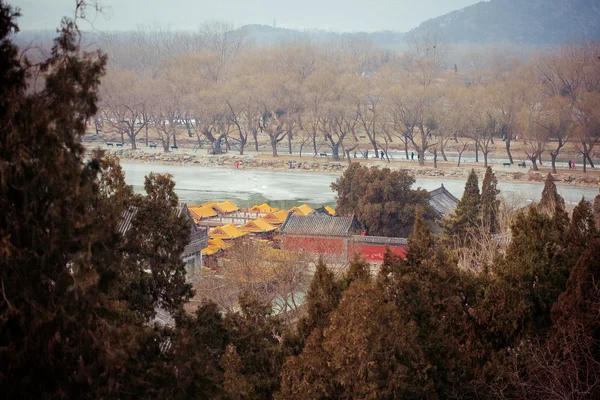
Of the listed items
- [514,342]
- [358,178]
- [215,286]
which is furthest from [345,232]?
[514,342]

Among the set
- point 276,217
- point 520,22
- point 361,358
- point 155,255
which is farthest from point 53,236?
point 520,22

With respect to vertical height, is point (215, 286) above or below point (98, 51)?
below

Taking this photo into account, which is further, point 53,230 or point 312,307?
point 312,307

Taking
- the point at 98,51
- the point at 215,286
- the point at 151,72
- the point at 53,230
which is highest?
the point at 151,72

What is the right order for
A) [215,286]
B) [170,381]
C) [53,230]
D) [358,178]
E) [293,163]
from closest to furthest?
[53,230], [170,381], [215,286], [358,178], [293,163]

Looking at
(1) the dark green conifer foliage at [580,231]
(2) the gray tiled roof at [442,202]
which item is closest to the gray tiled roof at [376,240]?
(2) the gray tiled roof at [442,202]

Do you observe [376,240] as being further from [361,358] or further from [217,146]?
[217,146]

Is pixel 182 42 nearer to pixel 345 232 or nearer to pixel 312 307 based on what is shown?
pixel 345 232
